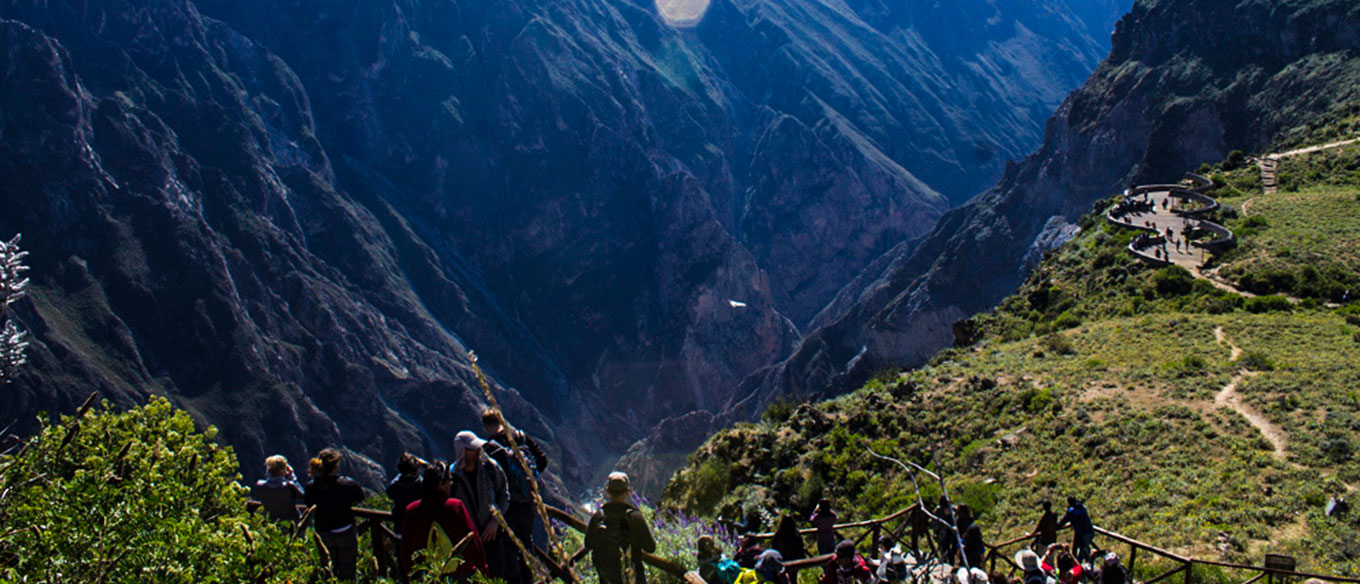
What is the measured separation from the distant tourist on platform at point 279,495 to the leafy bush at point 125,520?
8.52ft

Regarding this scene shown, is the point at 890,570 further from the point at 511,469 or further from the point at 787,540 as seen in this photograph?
the point at 511,469

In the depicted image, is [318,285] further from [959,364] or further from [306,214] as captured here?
[959,364]

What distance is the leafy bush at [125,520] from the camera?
4121 mm

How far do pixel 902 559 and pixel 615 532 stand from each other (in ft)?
11.3

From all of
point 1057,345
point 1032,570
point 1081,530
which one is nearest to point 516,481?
point 1032,570

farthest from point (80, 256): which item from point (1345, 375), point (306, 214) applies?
point (1345, 375)

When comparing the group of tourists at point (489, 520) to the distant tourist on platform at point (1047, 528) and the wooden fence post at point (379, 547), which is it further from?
the distant tourist on platform at point (1047, 528)

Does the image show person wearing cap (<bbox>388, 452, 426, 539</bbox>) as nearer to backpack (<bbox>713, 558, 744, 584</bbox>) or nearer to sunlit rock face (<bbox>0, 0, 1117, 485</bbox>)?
backpack (<bbox>713, 558, 744, 584</bbox>)

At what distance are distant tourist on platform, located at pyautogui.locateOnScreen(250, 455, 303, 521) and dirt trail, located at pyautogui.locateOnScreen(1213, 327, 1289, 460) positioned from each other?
16981mm

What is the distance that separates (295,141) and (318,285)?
3029 cm

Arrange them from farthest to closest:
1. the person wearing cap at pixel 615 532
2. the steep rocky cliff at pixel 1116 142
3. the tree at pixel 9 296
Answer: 1. the steep rocky cliff at pixel 1116 142
2. the tree at pixel 9 296
3. the person wearing cap at pixel 615 532

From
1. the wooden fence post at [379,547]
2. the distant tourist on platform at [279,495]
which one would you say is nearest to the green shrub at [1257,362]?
the wooden fence post at [379,547]

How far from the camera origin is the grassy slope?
1502 centimetres

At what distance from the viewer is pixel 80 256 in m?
78.8
